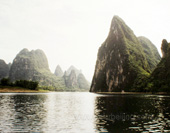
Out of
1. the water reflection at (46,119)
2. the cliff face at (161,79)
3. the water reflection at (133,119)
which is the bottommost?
the water reflection at (46,119)

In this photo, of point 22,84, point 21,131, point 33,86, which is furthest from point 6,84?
point 21,131

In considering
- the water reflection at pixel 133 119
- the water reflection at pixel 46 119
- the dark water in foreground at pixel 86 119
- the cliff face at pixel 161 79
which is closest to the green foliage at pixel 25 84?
the cliff face at pixel 161 79

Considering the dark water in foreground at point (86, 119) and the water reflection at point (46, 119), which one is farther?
the water reflection at point (46, 119)

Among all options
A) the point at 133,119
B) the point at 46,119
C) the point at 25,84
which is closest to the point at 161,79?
the point at 133,119

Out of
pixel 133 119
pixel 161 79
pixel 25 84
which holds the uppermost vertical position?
pixel 161 79

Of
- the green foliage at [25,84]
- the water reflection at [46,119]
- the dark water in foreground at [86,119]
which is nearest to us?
the dark water in foreground at [86,119]

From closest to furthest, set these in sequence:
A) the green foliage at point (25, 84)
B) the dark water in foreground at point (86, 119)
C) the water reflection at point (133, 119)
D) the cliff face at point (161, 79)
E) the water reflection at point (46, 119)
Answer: the dark water in foreground at point (86, 119) → the water reflection at point (46, 119) → the water reflection at point (133, 119) → the cliff face at point (161, 79) → the green foliage at point (25, 84)

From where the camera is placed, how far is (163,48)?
17975 centimetres

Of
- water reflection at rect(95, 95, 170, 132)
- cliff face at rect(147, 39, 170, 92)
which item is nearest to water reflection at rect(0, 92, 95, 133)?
water reflection at rect(95, 95, 170, 132)

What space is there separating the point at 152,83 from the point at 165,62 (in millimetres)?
24419

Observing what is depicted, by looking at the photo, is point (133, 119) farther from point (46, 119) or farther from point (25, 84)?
point (25, 84)

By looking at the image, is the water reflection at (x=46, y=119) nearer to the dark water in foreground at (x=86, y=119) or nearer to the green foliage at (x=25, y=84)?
the dark water in foreground at (x=86, y=119)

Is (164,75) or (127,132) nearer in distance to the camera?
(127,132)

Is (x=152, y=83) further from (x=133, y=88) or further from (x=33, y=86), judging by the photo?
(x=33, y=86)
